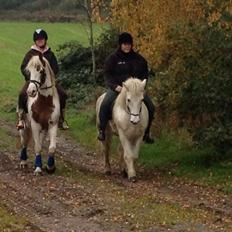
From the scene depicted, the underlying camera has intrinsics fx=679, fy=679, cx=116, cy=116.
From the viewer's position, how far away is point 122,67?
13.9m

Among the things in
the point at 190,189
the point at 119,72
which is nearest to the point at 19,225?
the point at 190,189

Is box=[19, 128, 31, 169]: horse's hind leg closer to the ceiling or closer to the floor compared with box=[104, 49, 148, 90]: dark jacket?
closer to the floor

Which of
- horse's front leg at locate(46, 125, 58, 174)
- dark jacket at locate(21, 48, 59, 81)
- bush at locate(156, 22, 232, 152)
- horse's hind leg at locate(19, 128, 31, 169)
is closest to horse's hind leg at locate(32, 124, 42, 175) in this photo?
horse's front leg at locate(46, 125, 58, 174)

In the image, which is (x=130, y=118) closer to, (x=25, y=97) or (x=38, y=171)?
(x=38, y=171)

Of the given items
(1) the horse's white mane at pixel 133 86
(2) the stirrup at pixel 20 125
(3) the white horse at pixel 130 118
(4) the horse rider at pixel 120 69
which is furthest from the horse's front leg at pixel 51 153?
(1) the horse's white mane at pixel 133 86

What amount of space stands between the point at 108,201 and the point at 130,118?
7.99ft

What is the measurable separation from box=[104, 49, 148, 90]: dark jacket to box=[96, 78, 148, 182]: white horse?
1.84ft

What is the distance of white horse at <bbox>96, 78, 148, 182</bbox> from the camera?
1291 centimetres

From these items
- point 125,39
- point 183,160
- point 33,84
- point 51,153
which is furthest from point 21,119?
point 183,160

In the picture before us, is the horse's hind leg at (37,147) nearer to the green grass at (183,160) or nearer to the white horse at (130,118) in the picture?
the white horse at (130,118)

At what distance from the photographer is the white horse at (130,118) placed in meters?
12.9

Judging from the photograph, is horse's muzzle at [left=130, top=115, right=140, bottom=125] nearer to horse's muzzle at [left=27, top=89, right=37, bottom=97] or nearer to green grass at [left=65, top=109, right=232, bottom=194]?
green grass at [left=65, top=109, right=232, bottom=194]

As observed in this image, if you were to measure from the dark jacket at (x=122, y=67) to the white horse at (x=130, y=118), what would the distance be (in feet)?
1.84

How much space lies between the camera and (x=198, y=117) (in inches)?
572
